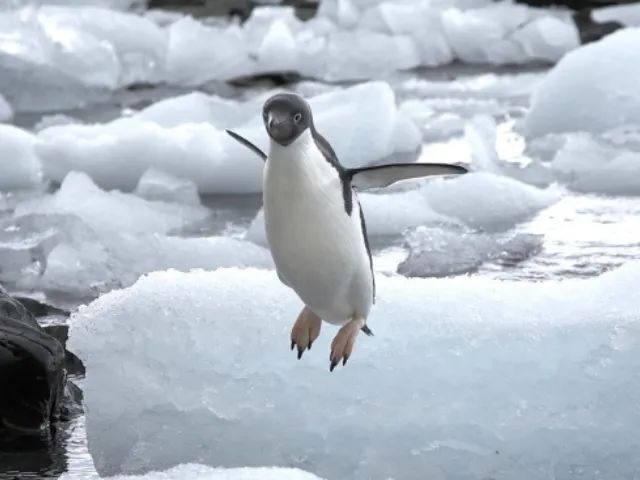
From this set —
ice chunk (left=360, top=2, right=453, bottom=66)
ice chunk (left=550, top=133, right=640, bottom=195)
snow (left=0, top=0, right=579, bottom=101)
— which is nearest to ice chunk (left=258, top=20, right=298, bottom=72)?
snow (left=0, top=0, right=579, bottom=101)

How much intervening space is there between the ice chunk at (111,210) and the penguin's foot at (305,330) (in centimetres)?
284

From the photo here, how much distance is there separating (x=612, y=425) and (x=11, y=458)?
4.49 feet

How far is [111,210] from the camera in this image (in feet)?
19.3

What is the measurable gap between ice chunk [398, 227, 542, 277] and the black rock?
5.96 feet

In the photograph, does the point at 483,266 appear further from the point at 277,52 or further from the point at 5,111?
the point at 277,52

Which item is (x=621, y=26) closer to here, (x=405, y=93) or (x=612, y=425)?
(x=405, y=93)

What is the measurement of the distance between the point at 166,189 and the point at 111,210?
2.29 feet

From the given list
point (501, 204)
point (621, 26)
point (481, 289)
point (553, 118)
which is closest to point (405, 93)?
point (553, 118)

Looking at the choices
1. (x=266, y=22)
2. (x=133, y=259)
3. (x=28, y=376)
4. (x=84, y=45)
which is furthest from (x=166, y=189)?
(x=266, y=22)

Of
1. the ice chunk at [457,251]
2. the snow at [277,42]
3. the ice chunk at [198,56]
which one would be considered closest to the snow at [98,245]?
the ice chunk at [457,251]

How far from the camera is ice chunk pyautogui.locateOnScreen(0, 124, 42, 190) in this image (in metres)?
6.79

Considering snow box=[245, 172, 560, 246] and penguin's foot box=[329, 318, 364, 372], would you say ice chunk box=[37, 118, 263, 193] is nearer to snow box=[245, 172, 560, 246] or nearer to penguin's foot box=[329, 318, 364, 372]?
snow box=[245, 172, 560, 246]

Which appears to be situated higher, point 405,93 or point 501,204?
point 501,204

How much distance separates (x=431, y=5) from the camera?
12.0 meters
